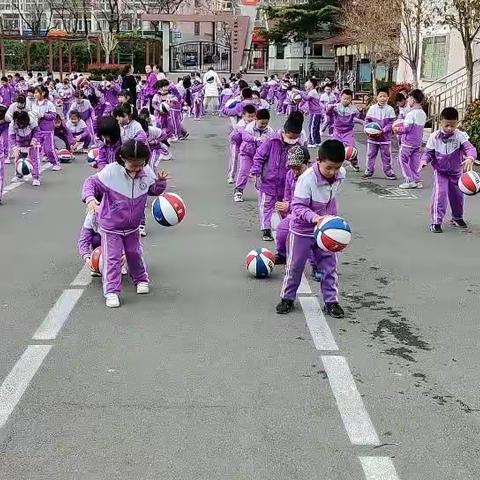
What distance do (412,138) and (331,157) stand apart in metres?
7.81

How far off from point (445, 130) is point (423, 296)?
11.5 feet

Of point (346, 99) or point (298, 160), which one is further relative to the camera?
point (346, 99)

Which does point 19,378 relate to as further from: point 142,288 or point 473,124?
point 473,124

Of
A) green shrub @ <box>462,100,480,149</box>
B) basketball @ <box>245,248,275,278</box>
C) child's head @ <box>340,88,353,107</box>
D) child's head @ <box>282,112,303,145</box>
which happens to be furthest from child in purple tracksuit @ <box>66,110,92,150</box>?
basketball @ <box>245,248,275,278</box>

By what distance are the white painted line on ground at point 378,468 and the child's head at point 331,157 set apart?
2814 millimetres

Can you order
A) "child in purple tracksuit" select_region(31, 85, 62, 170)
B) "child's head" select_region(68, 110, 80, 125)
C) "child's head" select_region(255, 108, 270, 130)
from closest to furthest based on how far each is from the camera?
"child's head" select_region(255, 108, 270, 130), "child in purple tracksuit" select_region(31, 85, 62, 170), "child's head" select_region(68, 110, 80, 125)

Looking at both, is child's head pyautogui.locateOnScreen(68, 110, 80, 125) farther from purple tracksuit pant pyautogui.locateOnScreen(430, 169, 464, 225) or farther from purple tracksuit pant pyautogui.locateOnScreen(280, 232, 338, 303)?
purple tracksuit pant pyautogui.locateOnScreen(280, 232, 338, 303)

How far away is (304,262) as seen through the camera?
6656 millimetres

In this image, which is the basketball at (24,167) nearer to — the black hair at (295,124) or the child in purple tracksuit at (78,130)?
the child in purple tracksuit at (78,130)

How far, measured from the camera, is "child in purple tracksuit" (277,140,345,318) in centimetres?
645

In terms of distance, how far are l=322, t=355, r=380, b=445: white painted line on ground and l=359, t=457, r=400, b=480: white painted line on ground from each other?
0.19 m

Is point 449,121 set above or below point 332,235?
above

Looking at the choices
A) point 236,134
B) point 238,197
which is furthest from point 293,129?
point 236,134

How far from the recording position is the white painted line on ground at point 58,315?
616 cm
